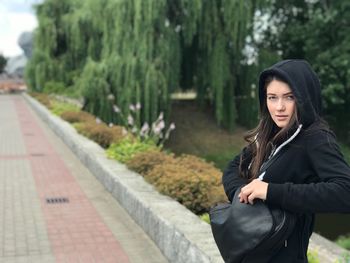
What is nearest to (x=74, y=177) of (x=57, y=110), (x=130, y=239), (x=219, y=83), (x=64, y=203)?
(x=64, y=203)

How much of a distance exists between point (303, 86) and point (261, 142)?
13.0 inches

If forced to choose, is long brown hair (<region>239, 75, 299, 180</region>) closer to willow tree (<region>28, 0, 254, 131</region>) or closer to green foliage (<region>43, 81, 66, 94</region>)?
willow tree (<region>28, 0, 254, 131</region>)

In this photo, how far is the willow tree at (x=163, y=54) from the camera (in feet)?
56.6

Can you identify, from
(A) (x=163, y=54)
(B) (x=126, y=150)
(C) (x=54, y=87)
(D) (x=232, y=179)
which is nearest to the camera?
(D) (x=232, y=179)

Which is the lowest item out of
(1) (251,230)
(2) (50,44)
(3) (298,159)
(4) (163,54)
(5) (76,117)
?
(5) (76,117)

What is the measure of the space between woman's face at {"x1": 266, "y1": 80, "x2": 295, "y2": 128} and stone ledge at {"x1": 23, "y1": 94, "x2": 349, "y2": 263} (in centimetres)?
177

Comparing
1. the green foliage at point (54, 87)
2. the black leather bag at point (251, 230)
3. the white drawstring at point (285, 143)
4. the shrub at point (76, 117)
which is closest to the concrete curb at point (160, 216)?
the black leather bag at point (251, 230)

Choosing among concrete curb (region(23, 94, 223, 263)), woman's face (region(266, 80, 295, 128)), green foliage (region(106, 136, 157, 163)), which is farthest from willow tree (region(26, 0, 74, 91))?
woman's face (region(266, 80, 295, 128))

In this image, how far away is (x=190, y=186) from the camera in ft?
19.5

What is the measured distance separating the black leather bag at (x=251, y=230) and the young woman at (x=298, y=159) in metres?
0.03

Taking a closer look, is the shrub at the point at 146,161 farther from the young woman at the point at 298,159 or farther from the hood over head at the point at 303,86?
the hood over head at the point at 303,86

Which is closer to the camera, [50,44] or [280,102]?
[280,102]

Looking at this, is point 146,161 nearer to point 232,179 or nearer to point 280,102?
point 232,179

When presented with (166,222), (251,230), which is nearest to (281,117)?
(251,230)
